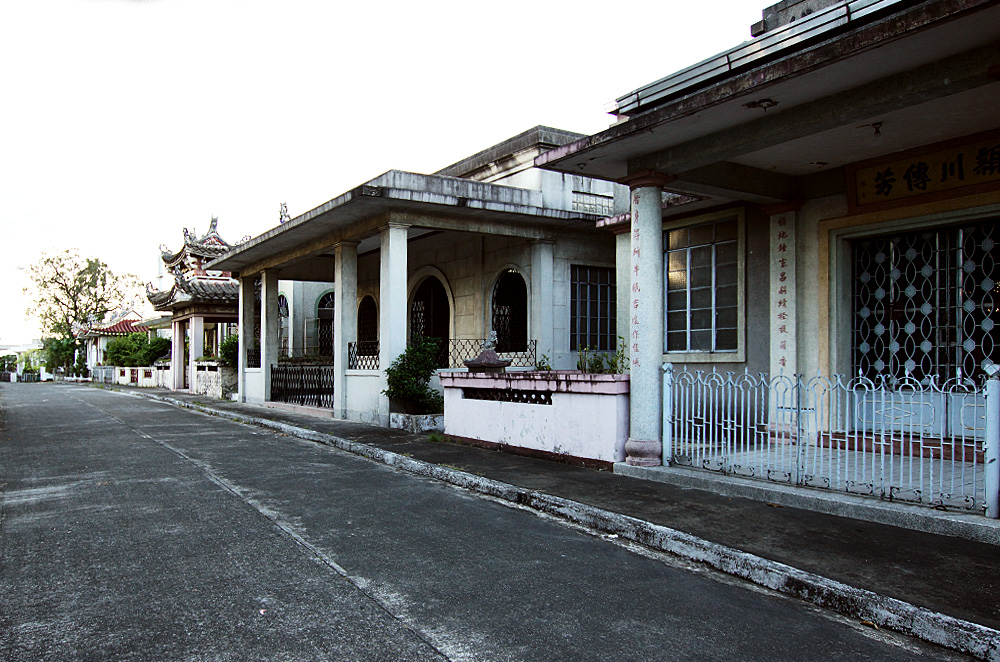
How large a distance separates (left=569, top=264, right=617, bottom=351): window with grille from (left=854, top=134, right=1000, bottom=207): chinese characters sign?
22.2 ft

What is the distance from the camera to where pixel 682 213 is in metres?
11.0

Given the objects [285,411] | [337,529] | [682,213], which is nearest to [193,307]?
[285,411]

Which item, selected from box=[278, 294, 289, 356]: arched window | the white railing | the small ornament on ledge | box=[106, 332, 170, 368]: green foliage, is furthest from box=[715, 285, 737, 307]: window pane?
box=[106, 332, 170, 368]: green foliage

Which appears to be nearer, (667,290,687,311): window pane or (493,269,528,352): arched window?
(667,290,687,311): window pane

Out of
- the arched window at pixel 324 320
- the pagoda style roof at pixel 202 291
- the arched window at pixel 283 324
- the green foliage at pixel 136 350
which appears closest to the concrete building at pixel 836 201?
the arched window at pixel 324 320

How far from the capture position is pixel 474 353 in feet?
A: 49.5

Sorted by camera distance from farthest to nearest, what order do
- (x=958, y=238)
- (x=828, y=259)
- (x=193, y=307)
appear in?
(x=193, y=307) → (x=828, y=259) → (x=958, y=238)

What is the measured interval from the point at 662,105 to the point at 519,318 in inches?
316

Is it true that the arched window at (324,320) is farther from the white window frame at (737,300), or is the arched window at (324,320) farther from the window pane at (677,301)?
the white window frame at (737,300)

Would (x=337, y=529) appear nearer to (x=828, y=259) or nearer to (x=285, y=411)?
(x=828, y=259)

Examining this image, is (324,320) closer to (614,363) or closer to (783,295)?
(614,363)

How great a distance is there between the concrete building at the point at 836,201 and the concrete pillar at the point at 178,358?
24.8 m

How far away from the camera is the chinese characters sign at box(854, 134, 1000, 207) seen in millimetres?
7414

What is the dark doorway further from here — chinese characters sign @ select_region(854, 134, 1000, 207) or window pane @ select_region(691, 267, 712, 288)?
chinese characters sign @ select_region(854, 134, 1000, 207)
